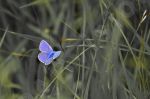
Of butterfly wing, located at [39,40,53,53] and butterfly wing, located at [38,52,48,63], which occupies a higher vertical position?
butterfly wing, located at [39,40,53,53]

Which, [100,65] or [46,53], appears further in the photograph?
[100,65]

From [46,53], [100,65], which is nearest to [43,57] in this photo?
[46,53]

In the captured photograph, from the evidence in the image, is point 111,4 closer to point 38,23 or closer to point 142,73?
point 142,73

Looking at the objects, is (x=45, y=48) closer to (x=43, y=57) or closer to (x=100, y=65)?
(x=43, y=57)

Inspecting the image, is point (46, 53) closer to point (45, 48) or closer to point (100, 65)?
point (45, 48)

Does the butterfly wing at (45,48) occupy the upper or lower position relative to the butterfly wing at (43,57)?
upper

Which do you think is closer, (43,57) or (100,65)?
(43,57)

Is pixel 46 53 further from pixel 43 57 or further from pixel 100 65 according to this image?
pixel 100 65

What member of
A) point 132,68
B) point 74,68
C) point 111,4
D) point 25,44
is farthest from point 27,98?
point 25,44

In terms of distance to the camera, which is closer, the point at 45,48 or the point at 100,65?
the point at 45,48

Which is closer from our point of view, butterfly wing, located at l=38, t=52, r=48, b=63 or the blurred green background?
butterfly wing, located at l=38, t=52, r=48, b=63

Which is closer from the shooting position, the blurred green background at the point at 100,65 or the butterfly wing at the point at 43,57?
the butterfly wing at the point at 43,57
